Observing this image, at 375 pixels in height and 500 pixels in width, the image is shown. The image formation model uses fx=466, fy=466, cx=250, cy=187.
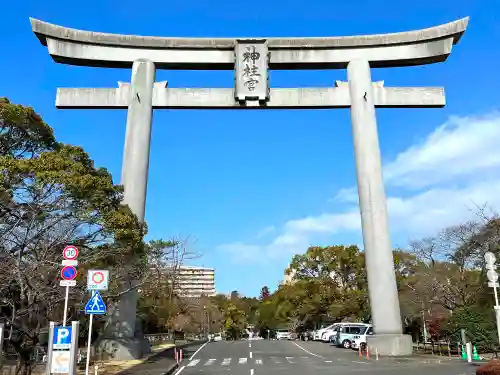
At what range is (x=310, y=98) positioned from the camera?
2481 cm

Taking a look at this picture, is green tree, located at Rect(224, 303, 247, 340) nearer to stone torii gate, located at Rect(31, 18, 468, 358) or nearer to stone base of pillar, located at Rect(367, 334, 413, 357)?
stone base of pillar, located at Rect(367, 334, 413, 357)

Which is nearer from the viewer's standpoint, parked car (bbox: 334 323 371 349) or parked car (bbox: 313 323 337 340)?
parked car (bbox: 334 323 371 349)

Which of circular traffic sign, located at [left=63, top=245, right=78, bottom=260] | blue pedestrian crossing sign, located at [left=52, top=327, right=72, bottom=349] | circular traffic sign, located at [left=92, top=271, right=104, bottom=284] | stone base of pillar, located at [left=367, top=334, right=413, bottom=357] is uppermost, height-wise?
circular traffic sign, located at [left=63, top=245, right=78, bottom=260]

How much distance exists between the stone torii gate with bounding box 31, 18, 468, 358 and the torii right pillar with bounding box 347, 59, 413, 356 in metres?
0.05

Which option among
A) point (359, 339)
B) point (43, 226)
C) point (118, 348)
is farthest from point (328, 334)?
point (43, 226)

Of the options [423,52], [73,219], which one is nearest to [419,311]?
[423,52]

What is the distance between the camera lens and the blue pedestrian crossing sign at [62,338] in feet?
35.7

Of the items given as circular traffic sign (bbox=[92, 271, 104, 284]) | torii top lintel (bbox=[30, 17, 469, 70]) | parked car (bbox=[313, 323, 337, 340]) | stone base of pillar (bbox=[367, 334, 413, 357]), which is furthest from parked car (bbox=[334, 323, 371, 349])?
circular traffic sign (bbox=[92, 271, 104, 284])

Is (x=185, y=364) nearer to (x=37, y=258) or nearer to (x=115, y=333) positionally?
(x=115, y=333)

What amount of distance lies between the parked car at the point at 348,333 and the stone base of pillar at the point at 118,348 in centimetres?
1499

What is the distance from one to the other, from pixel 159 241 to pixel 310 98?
35.9 feet

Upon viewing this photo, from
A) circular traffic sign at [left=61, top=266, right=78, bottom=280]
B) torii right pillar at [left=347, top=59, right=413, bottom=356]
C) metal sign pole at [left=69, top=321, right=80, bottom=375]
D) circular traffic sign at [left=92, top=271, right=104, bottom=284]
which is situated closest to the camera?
metal sign pole at [left=69, top=321, right=80, bottom=375]

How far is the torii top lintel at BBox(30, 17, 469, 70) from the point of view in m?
24.3

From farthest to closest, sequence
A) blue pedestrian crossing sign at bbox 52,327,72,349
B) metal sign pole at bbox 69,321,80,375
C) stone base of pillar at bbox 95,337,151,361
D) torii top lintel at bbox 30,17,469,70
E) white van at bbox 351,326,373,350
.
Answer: white van at bbox 351,326,373,350 → torii top lintel at bbox 30,17,469,70 → stone base of pillar at bbox 95,337,151,361 → blue pedestrian crossing sign at bbox 52,327,72,349 → metal sign pole at bbox 69,321,80,375
